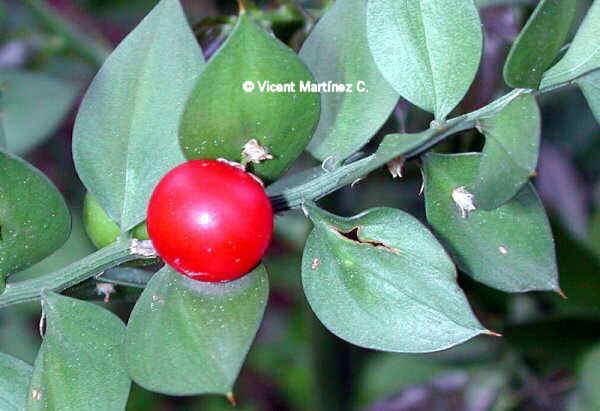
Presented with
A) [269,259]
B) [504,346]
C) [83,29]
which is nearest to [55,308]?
[504,346]

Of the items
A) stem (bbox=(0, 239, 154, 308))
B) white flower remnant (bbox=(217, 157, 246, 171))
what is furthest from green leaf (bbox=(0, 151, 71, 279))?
white flower remnant (bbox=(217, 157, 246, 171))

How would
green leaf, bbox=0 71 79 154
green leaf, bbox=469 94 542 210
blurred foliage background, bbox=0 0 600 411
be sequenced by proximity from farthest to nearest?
1. green leaf, bbox=0 71 79 154
2. blurred foliage background, bbox=0 0 600 411
3. green leaf, bbox=469 94 542 210

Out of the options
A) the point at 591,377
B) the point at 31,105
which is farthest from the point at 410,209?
the point at 31,105

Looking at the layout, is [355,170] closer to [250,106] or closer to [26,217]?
[250,106]

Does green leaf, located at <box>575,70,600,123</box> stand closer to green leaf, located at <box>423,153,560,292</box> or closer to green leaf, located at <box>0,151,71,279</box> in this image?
green leaf, located at <box>423,153,560,292</box>

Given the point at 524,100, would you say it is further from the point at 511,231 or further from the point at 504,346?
the point at 504,346

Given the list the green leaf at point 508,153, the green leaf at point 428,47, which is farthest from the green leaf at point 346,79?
the green leaf at point 508,153

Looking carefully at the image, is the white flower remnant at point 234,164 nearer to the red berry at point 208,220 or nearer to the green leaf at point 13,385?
the red berry at point 208,220
